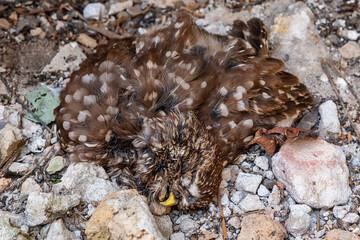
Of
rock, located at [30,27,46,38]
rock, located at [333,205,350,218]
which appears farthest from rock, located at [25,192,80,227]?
rock, located at [333,205,350,218]

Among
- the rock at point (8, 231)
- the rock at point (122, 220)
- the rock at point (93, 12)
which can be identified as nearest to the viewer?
the rock at point (122, 220)

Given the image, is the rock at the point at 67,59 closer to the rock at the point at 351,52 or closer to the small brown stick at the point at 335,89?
the small brown stick at the point at 335,89

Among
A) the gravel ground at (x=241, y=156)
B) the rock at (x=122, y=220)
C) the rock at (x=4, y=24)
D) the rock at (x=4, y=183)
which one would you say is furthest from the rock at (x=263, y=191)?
the rock at (x=4, y=24)

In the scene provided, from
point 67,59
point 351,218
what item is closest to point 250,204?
point 351,218

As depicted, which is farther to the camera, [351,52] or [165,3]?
[165,3]

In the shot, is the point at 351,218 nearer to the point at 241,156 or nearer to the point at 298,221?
the point at 298,221

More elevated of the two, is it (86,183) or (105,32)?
(105,32)
